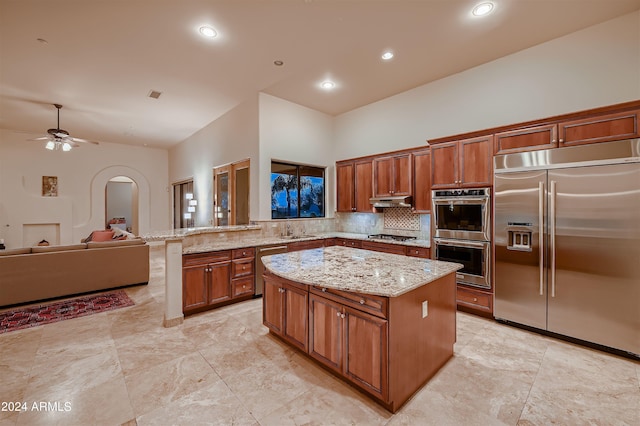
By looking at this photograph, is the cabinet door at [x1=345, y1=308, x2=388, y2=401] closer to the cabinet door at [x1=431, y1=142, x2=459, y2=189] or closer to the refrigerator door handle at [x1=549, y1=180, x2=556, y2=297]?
the refrigerator door handle at [x1=549, y1=180, x2=556, y2=297]

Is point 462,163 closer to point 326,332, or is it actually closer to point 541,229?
point 541,229

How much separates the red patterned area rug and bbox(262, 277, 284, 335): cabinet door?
2.49 metres

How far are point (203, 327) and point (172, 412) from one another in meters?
1.42

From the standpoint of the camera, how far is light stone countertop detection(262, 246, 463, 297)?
6.10 ft

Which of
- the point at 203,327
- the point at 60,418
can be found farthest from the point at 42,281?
the point at 60,418

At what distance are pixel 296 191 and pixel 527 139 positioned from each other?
376 centimetres

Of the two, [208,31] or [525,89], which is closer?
[208,31]

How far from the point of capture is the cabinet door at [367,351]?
180 centimetres

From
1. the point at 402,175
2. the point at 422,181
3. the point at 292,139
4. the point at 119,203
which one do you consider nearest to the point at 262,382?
the point at 422,181

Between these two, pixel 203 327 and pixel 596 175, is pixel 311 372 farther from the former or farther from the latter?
pixel 596 175

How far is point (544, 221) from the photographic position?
2.91m

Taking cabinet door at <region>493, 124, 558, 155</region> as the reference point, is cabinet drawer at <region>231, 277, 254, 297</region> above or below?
below

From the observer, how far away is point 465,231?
11.6 feet

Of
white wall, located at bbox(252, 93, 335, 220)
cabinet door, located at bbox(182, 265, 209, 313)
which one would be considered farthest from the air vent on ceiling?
cabinet door, located at bbox(182, 265, 209, 313)
